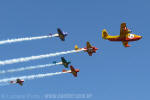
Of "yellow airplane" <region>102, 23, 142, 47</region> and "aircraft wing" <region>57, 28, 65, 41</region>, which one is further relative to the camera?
"yellow airplane" <region>102, 23, 142, 47</region>

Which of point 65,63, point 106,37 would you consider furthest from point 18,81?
point 106,37

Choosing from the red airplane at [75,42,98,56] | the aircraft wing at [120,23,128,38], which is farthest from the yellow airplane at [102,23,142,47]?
the red airplane at [75,42,98,56]

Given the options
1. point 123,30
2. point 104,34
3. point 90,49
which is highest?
point 104,34

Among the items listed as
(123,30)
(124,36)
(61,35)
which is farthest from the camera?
(124,36)

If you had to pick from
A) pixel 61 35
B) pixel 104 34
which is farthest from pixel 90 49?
pixel 61 35

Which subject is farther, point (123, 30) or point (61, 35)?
point (123, 30)

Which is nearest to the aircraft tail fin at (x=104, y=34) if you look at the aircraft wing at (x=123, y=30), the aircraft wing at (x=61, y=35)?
the aircraft wing at (x=123, y=30)

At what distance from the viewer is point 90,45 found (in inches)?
3703

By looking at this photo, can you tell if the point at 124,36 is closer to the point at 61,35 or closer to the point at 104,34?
the point at 104,34

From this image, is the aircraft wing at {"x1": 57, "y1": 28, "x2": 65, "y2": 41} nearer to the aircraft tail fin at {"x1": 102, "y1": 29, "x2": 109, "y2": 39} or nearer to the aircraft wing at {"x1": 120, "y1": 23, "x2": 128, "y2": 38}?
the aircraft tail fin at {"x1": 102, "y1": 29, "x2": 109, "y2": 39}

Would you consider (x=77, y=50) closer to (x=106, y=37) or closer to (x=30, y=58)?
(x=106, y=37)

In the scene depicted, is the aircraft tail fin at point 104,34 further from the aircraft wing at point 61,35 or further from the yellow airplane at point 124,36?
the aircraft wing at point 61,35

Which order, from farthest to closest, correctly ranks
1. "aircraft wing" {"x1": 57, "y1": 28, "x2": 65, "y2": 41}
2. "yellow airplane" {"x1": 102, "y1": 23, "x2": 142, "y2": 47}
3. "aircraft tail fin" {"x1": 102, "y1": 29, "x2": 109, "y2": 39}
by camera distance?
"aircraft tail fin" {"x1": 102, "y1": 29, "x2": 109, "y2": 39} < "yellow airplane" {"x1": 102, "y1": 23, "x2": 142, "y2": 47} < "aircraft wing" {"x1": 57, "y1": 28, "x2": 65, "y2": 41}

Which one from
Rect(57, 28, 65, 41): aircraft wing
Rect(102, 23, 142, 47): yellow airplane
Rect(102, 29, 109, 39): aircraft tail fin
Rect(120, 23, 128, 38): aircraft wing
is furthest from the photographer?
Rect(102, 29, 109, 39): aircraft tail fin
